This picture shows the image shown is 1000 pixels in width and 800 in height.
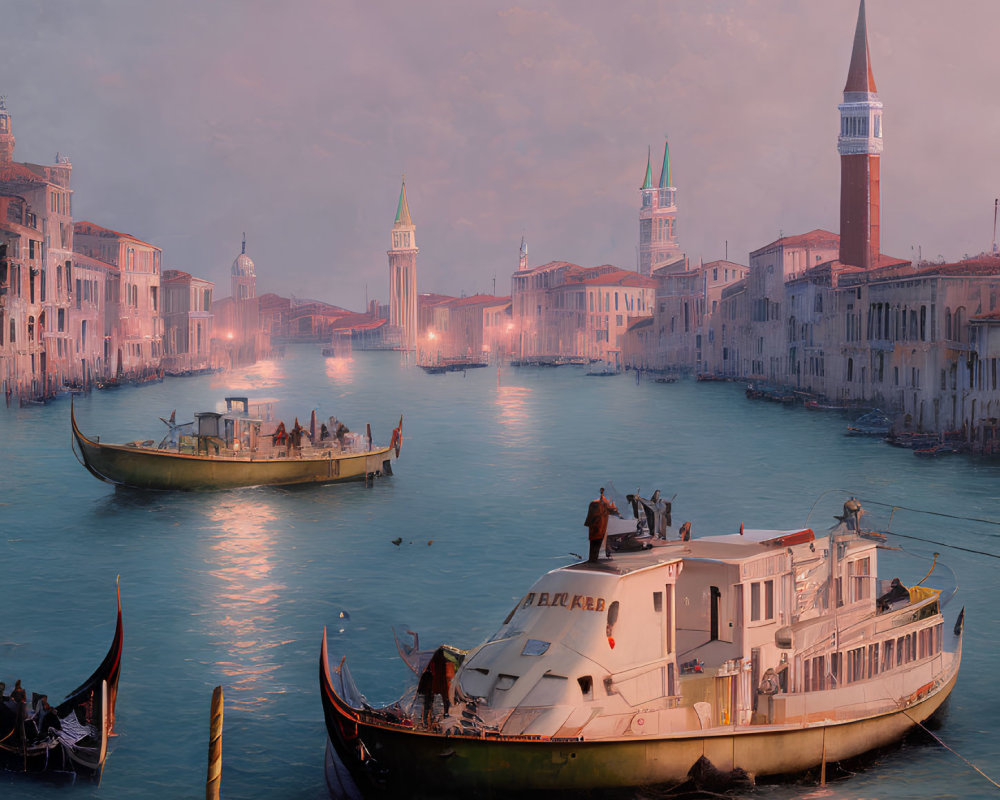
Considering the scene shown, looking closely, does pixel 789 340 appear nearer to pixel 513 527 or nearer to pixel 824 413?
pixel 824 413

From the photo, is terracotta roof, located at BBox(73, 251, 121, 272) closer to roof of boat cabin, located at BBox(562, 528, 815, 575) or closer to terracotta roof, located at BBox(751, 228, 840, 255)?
terracotta roof, located at BBox(751, 228, 840, 255)

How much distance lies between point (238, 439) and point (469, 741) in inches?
1086

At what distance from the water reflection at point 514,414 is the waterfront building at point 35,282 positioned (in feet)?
94.6

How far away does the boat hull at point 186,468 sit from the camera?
121ft

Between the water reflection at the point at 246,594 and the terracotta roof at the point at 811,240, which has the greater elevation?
the terracotta roof at the point at 811,240

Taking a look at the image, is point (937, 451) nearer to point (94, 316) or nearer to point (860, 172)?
point (860, 172)

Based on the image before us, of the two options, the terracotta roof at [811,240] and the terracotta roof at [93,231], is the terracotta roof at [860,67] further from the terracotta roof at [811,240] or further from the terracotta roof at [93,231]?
the terracotta roof at [93,231]

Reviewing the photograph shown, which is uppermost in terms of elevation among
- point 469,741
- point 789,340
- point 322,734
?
point 789,340

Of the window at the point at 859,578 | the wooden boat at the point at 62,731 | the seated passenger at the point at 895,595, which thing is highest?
the window at the point at 859,578

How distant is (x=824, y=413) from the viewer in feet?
229

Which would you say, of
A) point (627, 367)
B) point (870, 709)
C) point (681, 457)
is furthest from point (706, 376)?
point (870, 709)

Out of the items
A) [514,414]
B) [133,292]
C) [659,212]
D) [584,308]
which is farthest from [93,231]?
[659,212]

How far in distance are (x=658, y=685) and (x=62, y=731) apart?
25.1 feet

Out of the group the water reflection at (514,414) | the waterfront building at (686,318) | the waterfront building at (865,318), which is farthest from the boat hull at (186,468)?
the waterfront building at (686,318)
